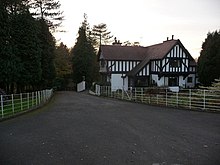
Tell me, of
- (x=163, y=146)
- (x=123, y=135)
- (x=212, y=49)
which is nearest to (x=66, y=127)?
(x=123, y=135)

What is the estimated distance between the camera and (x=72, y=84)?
60.7 meters

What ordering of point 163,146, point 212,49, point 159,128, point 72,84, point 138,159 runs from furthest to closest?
point 72,84 → point 212,49 → point 159,128 → point 163,146 → point 138,159

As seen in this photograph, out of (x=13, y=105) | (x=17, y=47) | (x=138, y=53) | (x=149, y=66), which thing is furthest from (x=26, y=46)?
(x=138, y=53)

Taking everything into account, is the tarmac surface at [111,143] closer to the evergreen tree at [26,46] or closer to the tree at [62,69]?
the evergreen tree at [26,46]

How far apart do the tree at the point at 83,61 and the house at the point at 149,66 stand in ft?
48.5

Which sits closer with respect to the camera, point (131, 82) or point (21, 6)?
point (21, 6)

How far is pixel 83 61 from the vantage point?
52.0 metres

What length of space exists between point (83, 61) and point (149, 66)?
66.2 ft

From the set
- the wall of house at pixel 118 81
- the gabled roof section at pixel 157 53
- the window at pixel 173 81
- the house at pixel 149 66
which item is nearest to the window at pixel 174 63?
the house at pixel 149 66

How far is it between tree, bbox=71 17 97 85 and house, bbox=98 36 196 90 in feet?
48.5

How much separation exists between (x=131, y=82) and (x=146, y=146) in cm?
2898

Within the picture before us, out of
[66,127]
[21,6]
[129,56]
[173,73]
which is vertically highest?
[21,6]

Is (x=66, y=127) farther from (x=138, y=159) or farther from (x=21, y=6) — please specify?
(x=21, y=6)

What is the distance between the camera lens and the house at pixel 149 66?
1334 inches
